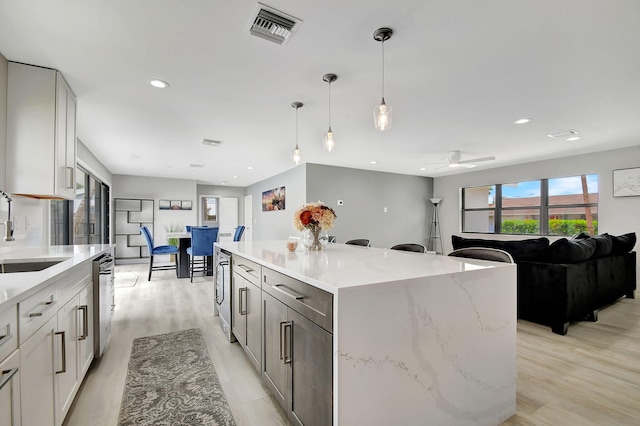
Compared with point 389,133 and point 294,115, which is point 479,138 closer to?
point 389,133

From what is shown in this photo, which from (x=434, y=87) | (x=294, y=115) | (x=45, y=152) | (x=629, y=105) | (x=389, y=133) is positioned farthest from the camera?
(x=389, y=133)

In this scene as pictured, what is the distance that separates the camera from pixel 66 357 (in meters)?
1.52

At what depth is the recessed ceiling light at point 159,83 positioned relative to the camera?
2582 mm

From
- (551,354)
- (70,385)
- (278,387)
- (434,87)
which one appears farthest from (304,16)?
(551,354)

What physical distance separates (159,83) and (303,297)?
95.2 inches

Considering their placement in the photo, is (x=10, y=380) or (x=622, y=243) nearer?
(x=10, y=380)

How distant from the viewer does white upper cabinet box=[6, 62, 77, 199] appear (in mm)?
2242

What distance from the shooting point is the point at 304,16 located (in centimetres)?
178

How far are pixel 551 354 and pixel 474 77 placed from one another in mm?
2438

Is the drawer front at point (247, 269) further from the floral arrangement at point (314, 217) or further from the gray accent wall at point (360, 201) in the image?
the gray accent wall at point (360, 201)

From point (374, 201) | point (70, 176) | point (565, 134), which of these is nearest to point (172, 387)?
point (70, 176)

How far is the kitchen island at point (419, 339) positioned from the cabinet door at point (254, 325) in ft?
1.16

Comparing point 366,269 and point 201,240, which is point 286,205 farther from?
point 366,269

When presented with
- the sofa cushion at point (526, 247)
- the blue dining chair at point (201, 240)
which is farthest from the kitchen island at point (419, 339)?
the blue dining chair at point (201, 240)
